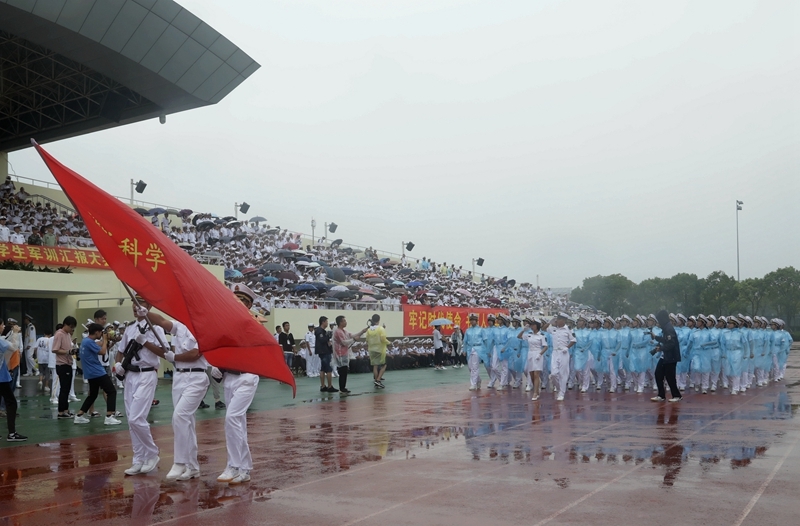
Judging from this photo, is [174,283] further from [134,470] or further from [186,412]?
[134,470]

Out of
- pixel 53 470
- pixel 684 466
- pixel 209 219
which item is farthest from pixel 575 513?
pixel 209 219

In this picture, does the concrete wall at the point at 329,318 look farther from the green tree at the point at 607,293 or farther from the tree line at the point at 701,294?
the green tree at the point at 607,293

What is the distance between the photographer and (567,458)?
26.1ft

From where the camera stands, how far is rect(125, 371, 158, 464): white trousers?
730cm

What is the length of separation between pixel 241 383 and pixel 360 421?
4907 mm

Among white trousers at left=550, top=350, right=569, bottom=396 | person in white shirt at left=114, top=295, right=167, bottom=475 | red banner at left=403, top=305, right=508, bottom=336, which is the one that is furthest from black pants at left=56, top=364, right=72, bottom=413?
red banner at left=403, top=305, right=508, bottom=336

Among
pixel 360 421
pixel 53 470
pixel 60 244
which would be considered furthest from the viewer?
pixel 60 244

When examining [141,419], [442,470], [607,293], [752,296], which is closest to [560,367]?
[442,470]

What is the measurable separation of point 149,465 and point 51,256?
54.9ft

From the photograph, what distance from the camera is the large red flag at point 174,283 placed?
6.64m

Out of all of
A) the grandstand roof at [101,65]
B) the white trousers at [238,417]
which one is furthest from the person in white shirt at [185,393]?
the grandstand roof at [101,65]

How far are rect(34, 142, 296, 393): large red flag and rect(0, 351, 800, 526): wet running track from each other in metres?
1.17

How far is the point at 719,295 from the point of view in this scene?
200ft

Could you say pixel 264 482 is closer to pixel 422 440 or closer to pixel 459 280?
pixel 422 440
